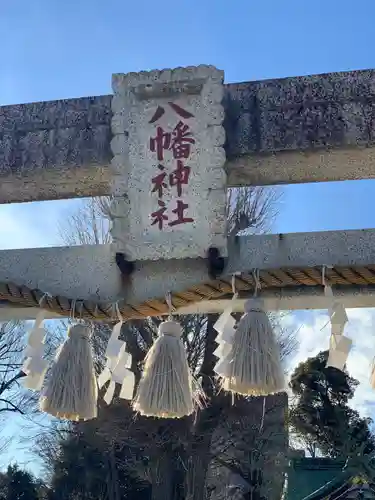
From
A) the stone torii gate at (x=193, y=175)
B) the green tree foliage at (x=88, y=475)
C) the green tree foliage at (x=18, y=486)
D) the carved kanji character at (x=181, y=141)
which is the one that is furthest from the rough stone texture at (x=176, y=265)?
the green tree foliage at (x=18, y=486)

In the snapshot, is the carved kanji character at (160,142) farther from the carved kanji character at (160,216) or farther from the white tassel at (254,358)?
the white tassel at (254,358)

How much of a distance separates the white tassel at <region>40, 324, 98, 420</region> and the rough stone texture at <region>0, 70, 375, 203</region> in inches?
18.3

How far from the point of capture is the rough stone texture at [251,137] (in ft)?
4.89

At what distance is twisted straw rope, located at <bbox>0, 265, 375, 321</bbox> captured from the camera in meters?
1.38

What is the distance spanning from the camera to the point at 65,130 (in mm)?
1648

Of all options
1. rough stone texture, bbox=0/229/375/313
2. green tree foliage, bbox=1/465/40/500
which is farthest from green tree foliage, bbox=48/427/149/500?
rough stone texture, bbox=0/229/375/313

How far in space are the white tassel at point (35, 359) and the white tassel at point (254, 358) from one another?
467 millimetres

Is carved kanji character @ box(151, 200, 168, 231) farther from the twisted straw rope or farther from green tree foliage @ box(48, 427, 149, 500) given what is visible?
green tree foliage @ box(48, 427, 149, 500)

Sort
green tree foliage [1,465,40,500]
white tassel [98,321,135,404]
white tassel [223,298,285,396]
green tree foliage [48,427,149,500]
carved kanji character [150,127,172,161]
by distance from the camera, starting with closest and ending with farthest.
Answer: white tassel [223,298,285,396], white tassel [98,321,135,404], carved kanji character [150,127,172,161], green tree foliage [48,427,149,500], green tree foliage [1,465,40,500]

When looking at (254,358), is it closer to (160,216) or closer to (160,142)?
(160,216)

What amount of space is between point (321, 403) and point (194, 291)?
36.2 feet

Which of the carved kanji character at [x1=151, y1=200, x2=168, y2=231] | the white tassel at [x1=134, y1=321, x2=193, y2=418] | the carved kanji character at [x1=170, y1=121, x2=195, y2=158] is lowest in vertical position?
the white tassel at [x1=134, y1=321, x2=193, y2=418]

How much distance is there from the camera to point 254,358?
4.37 feet

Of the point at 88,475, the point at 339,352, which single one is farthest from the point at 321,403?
the point at 339,352
